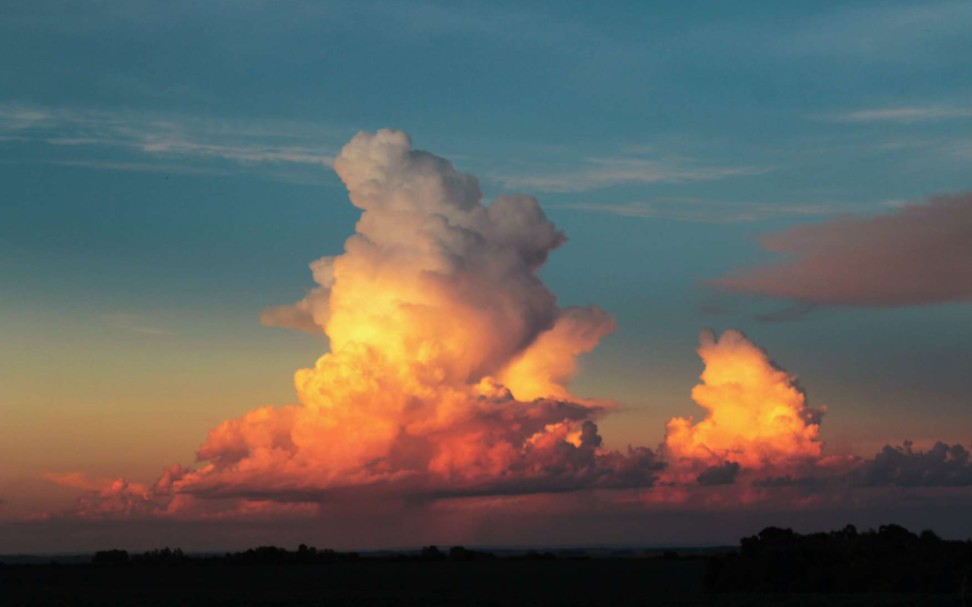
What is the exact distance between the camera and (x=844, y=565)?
376ft

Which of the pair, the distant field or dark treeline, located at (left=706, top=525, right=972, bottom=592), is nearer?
the distant field

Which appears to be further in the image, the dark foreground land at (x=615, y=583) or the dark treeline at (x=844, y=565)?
the dark treeline at (x=844, y=565)

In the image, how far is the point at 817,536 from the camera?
5022 inches

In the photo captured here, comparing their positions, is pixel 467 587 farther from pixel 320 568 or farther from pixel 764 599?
pixel 320 568

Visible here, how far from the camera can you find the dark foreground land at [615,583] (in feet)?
319

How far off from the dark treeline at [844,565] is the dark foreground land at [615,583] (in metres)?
0.10

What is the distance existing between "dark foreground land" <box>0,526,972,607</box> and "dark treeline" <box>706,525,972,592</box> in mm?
102

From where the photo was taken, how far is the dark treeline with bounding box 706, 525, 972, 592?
4294 inches

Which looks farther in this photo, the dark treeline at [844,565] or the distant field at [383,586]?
the dark treeline at [844,565]

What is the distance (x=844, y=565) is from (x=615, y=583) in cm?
2319

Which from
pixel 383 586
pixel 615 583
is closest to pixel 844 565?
pixel 615 583

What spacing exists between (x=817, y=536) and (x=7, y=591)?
260 ft

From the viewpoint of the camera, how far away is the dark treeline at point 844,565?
4294 inches

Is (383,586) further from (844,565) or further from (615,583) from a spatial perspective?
(844,565)
